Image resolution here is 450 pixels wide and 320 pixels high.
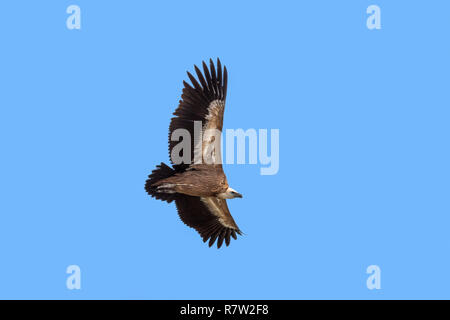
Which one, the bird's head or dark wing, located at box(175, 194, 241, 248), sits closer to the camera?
the bird's head

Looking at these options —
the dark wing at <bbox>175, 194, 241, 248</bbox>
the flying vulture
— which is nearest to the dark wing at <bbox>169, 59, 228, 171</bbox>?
the flying vulture

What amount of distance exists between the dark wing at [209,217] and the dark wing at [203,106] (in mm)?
983

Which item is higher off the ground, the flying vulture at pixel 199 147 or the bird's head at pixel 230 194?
the flying vulture at pixel 199 147

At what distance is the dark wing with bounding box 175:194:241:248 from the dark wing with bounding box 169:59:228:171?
0.98 metres

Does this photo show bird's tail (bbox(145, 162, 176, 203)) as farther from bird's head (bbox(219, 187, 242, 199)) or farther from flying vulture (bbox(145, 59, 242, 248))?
bird's head (bbox(219, 187, 242, 199))

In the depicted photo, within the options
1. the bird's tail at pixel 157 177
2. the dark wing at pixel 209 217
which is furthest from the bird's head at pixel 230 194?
the bird's tail at pixel 157 177

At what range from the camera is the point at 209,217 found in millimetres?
13422

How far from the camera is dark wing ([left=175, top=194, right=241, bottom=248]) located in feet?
43.4

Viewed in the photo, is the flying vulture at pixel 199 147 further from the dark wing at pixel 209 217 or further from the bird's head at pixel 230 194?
the dark wing at pixel 209 217

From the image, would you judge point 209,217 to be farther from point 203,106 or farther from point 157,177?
point 203,106

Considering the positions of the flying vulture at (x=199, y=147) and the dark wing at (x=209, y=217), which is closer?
the flying vulture at (x=199, y=147)

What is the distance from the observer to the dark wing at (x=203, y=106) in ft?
40.7

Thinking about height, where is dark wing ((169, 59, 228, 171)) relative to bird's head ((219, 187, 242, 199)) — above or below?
above
